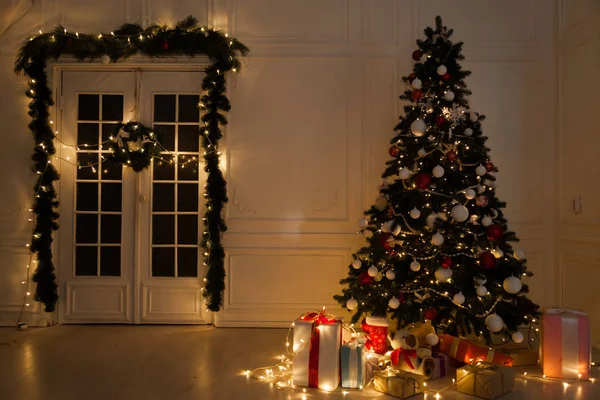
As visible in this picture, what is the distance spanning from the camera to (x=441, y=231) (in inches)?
143

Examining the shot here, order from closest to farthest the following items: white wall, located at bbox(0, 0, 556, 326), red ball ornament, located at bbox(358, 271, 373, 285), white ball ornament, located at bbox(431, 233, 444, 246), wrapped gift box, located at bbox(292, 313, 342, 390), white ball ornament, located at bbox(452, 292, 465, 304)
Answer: wrapped gift box, located at bbox(292, 313, 342, 390), white ball ornament, located at bbox(452, 292, 465, 304), white ball ornament, located at bbox(431, 233, 444, 246), red ball ornament, located at bbox(358, 271, 373, 285), white wall, located at bbox(0, 0, 556, 326)

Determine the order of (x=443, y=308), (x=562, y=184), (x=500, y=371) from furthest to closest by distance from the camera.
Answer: (x=562, y=184)
(x=443, y=308)
(x=500, y=371)

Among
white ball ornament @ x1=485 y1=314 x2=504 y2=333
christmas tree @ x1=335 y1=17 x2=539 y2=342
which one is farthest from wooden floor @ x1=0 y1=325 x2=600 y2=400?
christmas tree @ x1=335 y1=17 x2=539 y2=342

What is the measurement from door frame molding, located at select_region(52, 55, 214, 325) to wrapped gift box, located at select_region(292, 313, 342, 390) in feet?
5.77

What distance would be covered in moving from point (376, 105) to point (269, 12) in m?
1.39

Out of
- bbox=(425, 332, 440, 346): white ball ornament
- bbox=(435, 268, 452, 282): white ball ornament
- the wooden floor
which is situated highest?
bbox=(435, 268, 452, 282): white ball ornament

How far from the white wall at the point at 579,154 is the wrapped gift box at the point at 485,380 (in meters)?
1.48

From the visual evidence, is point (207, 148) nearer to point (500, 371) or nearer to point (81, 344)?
point (81, 344)

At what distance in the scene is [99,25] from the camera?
474 cm

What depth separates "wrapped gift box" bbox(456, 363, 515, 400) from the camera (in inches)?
118

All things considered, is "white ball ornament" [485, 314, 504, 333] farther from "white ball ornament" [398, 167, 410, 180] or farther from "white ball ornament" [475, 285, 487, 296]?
"white ball ornament" [398, 167, 410, 180]

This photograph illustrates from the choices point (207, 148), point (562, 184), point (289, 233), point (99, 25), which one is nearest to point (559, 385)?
point (562, 184)

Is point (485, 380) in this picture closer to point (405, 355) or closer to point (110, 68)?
point (405, 355)

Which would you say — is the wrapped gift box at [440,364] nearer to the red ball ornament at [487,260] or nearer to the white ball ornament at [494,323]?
the white ball ornament at [494,323]
